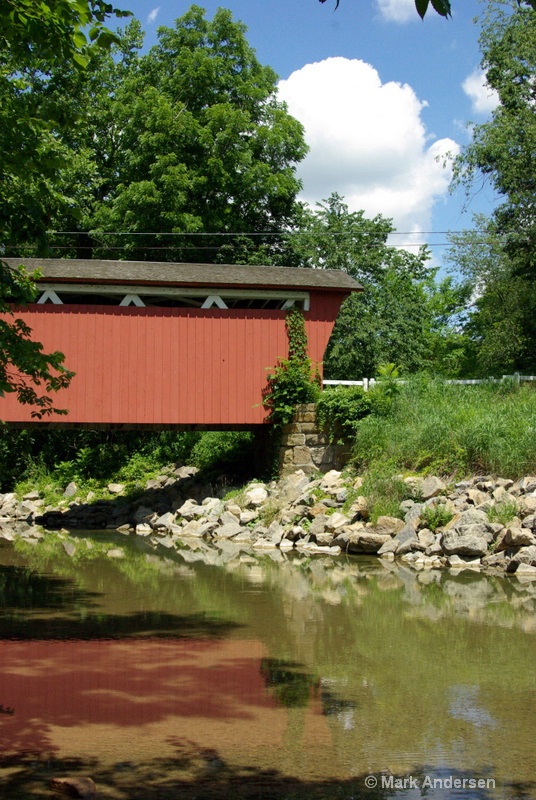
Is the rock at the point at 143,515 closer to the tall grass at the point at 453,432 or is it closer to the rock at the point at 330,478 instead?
the rock at the point at 330,478

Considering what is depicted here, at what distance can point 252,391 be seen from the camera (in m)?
17.5

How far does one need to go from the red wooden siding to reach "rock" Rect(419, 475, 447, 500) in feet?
15.7

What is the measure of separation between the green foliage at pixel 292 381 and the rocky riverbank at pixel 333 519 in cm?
136

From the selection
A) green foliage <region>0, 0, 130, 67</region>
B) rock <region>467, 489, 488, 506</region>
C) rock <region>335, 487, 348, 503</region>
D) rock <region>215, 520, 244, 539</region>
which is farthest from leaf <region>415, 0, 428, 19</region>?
rock <region>215, 520, 244, 539</region>

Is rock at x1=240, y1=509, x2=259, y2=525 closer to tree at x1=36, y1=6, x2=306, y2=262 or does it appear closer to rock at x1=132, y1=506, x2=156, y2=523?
rock at x1=132, y1=506, x2=156, y2=523

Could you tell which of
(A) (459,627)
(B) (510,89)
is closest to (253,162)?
(B) (510,89)

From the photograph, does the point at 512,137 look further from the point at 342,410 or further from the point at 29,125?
the point at 29,125

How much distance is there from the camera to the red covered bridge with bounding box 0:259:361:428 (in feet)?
55.3

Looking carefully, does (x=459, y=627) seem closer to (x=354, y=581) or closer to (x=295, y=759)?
(x=354, y=581)

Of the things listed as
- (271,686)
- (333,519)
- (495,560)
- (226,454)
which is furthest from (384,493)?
(271,686)

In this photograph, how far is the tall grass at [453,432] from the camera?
1384 cm

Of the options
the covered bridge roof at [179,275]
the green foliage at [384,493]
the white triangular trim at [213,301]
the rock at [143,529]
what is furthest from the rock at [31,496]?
the green foliage at [384,493]

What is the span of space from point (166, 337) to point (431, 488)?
6458mm

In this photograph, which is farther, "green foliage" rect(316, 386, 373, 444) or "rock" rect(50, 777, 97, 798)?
"green foliage" rect(316, 386, 373, 444)
